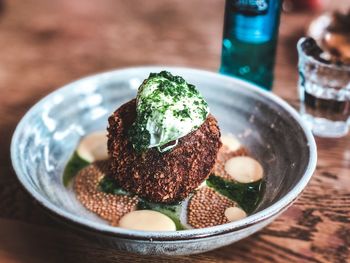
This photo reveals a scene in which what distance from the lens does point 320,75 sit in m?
1.15

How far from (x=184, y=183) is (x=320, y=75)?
480 millimetres

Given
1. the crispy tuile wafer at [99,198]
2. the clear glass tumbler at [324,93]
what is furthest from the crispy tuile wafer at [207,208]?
the clear glass tumbler at [324,93]

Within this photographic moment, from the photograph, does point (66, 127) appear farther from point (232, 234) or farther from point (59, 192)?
point (232, 234)

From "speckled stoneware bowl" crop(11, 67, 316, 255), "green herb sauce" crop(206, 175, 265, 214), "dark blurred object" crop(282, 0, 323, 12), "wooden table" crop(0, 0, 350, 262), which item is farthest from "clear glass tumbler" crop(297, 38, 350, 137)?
"dark blurred object" crop(282, 0, 323, 12)

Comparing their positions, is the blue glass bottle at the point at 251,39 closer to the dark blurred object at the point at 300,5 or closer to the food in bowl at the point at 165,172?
the food in bowl at the point at 165,172

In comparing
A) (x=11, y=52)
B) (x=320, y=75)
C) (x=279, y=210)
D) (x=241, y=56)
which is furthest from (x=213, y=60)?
(x=279, y=210)

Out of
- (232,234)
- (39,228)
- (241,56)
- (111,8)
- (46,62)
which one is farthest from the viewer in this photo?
(111,8)

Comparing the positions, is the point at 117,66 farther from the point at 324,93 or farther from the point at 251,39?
the point at 324,93

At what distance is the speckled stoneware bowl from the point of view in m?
0.70

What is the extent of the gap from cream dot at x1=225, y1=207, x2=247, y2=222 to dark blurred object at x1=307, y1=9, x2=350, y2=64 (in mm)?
657

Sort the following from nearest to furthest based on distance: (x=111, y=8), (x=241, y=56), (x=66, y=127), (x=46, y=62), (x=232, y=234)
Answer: (x=232, y=234) < (x=66, y=127) < (x=241, y=56) < (x=46, y=62) < (x=111, y=8)

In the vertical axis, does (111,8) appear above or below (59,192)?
above

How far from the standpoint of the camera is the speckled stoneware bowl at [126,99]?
27.7 inches

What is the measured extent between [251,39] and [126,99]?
328 mm
